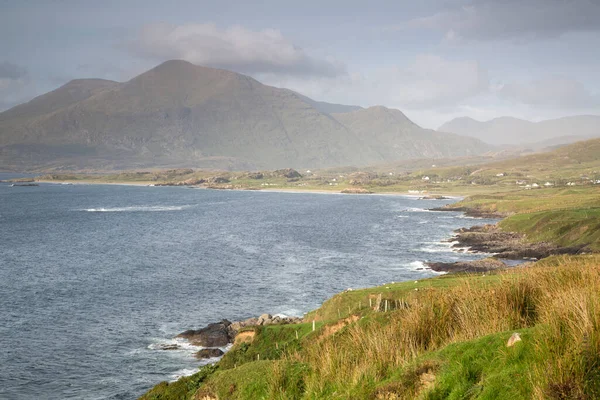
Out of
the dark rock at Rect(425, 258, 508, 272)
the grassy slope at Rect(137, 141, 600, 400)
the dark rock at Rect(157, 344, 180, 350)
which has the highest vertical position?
the grassy slope at Rect(137, 141, 600, 400)

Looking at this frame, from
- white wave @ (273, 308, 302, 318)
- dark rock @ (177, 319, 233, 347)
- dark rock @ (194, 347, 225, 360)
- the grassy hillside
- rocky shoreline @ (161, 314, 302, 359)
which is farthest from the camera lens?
white wave @ (273, 308, 302, 318)

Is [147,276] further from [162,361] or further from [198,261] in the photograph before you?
[162,361]

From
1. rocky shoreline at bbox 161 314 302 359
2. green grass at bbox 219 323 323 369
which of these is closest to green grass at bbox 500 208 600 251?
rocky shoreline at bbox 161 314 302 359

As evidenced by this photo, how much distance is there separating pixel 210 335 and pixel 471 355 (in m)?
40.0

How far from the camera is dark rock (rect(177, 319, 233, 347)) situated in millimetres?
49500

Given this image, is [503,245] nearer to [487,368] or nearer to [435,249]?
[435,249]

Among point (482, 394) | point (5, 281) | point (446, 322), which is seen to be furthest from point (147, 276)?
point (482, 394)

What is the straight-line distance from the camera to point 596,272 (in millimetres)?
18656

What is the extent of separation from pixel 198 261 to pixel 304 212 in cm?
9344

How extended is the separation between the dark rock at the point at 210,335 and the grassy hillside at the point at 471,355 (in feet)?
86.5

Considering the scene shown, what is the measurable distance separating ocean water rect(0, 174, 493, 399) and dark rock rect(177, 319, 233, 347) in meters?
1.73

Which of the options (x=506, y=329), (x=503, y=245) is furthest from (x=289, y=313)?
(x=503, y=245)

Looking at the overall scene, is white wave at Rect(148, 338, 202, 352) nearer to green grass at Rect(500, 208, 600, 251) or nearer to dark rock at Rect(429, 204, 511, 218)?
green grass at Rect(500, 208, 600, 251)

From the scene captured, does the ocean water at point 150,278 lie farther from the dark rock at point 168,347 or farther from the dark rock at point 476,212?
the dark rock at point 476,212
